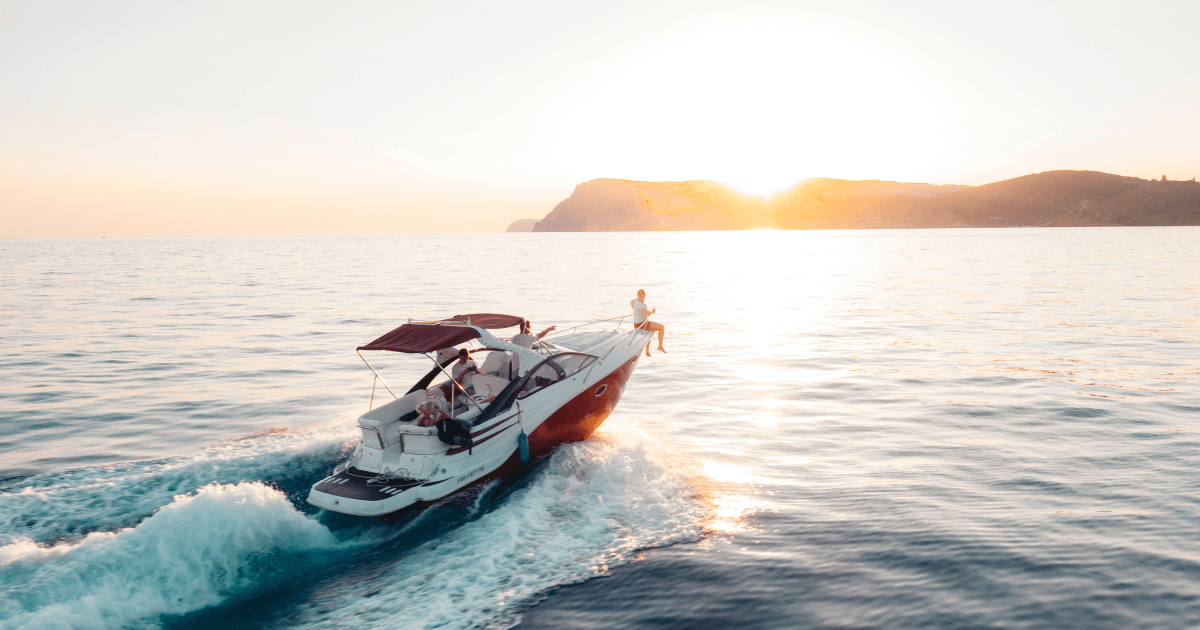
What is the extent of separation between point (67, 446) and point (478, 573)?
9.97 metres

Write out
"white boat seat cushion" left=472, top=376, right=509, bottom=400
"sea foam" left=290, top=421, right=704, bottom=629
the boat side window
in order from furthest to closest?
1. the boat side window
2. "white boat seat cushion" left=472, top=376, right=509, bottom=400
3. "sea foam" left=290, top=421, right=704, bottom=629

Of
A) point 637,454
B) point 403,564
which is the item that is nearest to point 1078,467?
point 637,454

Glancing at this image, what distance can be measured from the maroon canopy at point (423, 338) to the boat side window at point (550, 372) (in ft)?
4.52

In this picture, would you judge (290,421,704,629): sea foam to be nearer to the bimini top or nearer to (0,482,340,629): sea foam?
(0,482,340,629): sea foam

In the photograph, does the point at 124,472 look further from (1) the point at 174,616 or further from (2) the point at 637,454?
(2) the point at 637,454

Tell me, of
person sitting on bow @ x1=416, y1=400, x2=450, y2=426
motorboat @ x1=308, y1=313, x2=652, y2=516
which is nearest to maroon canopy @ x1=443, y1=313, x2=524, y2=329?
motorboat @ x1=308, y1=313, x2=652, y2=516

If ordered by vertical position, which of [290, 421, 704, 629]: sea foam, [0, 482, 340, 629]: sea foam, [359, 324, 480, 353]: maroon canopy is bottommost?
[290, 421, 704, 629]: sea foam

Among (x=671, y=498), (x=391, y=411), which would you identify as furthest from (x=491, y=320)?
(x=671, y=498)

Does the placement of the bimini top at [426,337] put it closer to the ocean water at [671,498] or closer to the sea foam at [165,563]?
the ocean water at [671,498]

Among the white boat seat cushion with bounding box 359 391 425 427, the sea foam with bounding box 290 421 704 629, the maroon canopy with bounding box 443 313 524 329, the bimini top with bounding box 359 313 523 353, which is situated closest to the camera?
the sea foam with bounding box 290 421 704 629

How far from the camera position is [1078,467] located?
11.3m

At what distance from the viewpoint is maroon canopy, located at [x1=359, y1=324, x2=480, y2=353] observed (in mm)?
10836

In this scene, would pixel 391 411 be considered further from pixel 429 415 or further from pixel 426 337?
pixel 426 337

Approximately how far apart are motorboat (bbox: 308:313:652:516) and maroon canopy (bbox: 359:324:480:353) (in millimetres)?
18
